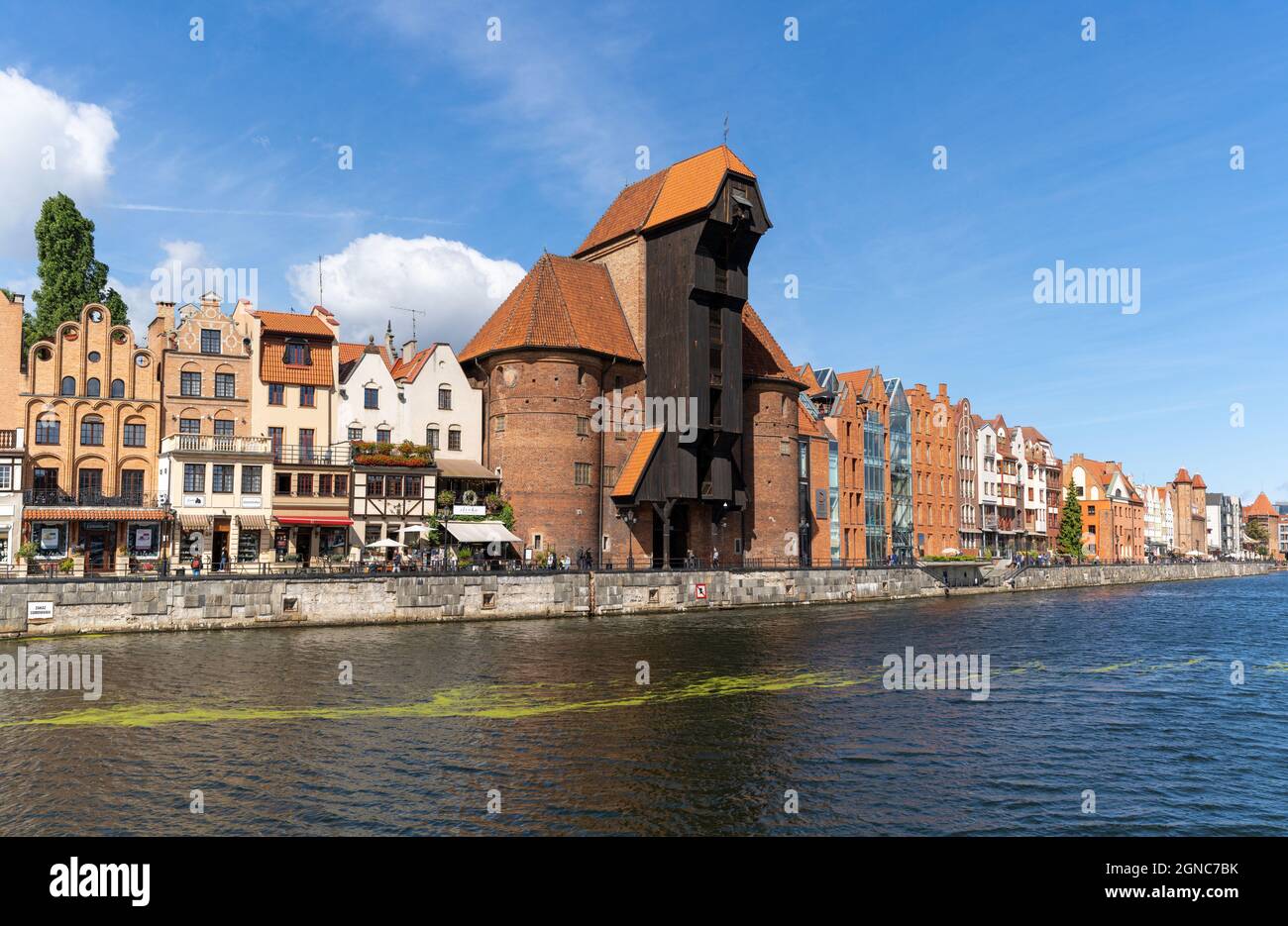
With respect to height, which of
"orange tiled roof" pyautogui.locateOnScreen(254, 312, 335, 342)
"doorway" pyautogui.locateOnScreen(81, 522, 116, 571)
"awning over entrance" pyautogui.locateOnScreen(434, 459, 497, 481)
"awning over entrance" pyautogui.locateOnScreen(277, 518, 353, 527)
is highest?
"orange tiled roof" pyautogui.locateOnScreen(254, 312, 335, 342)

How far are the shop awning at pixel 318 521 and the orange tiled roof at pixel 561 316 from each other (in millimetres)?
15715

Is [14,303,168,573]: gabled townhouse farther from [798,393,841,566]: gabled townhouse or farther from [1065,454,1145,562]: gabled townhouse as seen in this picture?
[1065,454,1145,562]: gabled townhouse

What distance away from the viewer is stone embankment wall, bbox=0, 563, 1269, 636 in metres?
41.4

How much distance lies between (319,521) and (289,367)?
35.3 ft

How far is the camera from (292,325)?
6016 cm

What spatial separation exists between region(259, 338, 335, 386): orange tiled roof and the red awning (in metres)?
9.25

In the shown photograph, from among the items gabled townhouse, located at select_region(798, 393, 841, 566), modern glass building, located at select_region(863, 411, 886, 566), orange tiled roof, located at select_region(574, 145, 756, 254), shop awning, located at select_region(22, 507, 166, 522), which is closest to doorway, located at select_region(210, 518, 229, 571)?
shop awning, located at select_region(22, 507, 166, 522)

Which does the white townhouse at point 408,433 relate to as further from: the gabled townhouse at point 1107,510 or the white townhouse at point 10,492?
the gabled townhouse at point 1107,510

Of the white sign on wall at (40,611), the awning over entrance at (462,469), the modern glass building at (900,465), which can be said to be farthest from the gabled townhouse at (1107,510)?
the white sign on wall at (40,611)

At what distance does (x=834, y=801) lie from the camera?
60.0 ft

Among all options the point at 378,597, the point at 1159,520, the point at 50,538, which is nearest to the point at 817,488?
the point at 378,597

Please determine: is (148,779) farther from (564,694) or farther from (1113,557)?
(1113,557)

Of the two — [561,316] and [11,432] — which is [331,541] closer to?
[11,432]
